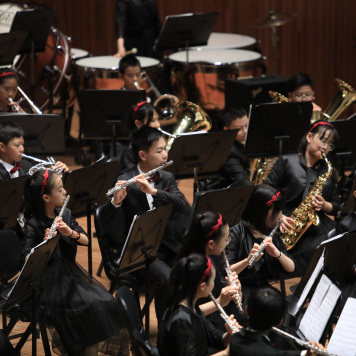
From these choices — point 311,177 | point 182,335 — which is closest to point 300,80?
point 311,177

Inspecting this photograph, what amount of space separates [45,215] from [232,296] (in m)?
1.14

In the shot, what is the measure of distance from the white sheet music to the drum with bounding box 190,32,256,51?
16.5 feet

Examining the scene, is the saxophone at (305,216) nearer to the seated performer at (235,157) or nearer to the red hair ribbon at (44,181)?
the seated performer at (235,157)

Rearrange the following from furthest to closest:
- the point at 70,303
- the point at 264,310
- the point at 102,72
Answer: the point at 102,72
the point at 70,303
the point at 264,310

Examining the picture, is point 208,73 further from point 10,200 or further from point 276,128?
point 10,200

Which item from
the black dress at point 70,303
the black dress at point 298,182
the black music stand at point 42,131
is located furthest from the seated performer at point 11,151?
the black dress at point 298,182

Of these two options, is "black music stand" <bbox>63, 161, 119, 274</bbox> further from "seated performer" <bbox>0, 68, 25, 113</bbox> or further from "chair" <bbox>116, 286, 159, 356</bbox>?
"seated performer" <bbox>0, 68, 25, 113</bbox>

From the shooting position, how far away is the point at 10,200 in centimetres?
389

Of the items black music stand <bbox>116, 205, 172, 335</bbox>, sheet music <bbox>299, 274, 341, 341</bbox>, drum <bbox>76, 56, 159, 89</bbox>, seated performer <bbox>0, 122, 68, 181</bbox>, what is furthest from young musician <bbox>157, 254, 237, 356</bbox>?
drum <bbox>76, 56, 159, 89</bbox>

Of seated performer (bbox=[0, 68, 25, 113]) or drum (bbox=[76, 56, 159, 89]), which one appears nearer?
seated performer (bbox=[0, 68, 25, 113])

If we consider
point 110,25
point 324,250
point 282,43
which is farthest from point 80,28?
point 324,250

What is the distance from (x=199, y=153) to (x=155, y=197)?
23.2 inches

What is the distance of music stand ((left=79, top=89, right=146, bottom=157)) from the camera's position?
17.5 ft

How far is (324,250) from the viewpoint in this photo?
3.23 meters
